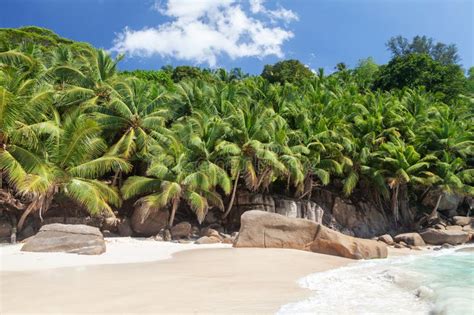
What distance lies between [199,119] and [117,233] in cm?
764

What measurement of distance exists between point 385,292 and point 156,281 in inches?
190

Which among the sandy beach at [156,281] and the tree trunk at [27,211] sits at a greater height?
the tree trunk at [27,211]

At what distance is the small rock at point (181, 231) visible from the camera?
66.0 ft

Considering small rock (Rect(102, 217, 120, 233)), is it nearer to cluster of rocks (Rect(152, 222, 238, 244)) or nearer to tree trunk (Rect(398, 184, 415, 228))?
cluster of rocks (Rect(152, 222, 238, 244))

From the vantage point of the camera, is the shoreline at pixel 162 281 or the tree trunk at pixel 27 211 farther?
the tree trunk at pixel 27 211

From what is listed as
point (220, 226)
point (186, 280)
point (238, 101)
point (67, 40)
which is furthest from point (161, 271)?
point (67, 40)

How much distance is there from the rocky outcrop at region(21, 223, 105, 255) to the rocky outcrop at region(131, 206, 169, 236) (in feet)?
21.9

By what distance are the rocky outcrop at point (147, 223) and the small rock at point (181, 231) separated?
0.58 meters

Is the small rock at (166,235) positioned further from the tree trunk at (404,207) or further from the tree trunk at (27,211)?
the tree trunk at (404,207)

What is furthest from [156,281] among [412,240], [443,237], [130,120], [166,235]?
[443,237]

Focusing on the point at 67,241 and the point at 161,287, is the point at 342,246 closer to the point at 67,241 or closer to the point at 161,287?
the point at 161,287

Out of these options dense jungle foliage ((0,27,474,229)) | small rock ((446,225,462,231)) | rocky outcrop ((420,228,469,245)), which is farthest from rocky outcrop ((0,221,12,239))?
small rock ((446,225,462,231))

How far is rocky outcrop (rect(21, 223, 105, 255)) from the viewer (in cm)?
1241


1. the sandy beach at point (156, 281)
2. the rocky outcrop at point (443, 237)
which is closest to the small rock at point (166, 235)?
the sandy beach at point (156, 281)
